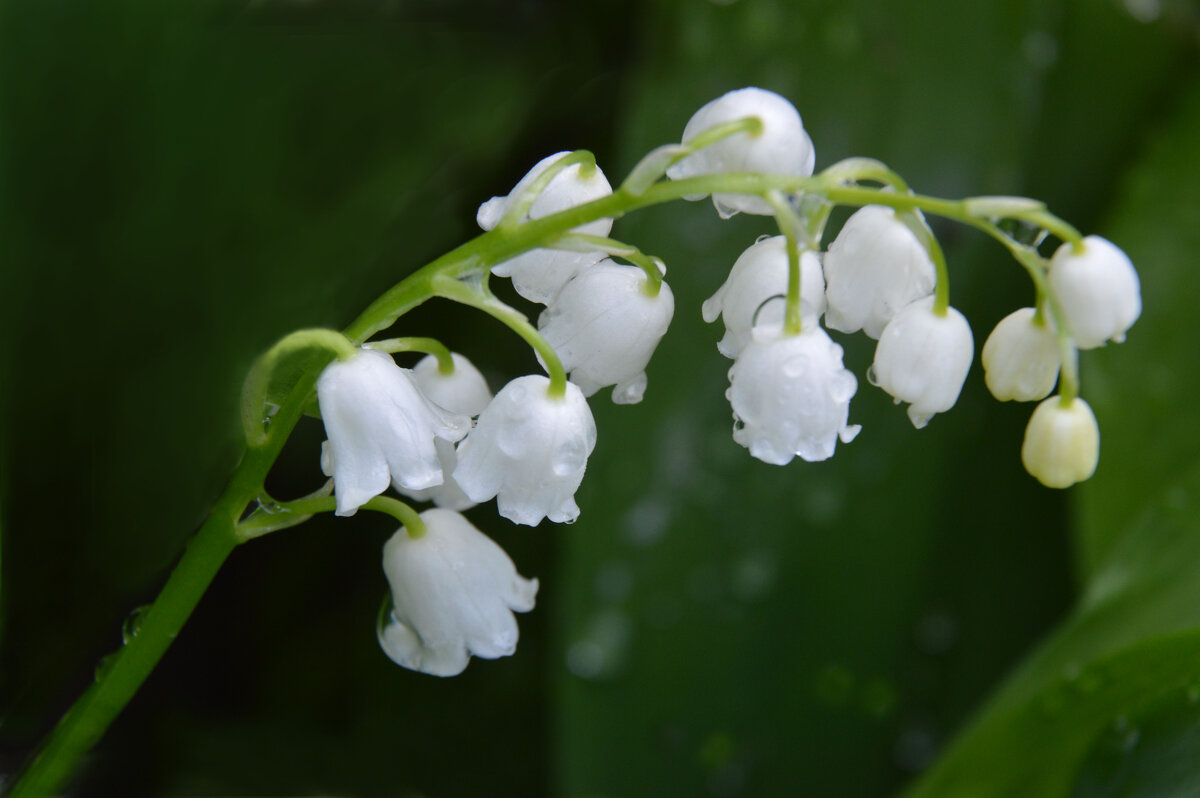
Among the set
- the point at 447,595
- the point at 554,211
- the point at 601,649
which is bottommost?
the point at 601,649

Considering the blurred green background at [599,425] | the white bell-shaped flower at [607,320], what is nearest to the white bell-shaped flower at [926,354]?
the white bell-shaped flower at [607,320]

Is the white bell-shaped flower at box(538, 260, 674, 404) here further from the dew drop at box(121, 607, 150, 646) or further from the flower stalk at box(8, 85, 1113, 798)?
the dew drop at box(121, 607, 150, 646)

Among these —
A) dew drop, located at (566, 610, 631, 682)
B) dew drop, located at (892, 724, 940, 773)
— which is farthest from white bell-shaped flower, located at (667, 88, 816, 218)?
dew drop, located at (892, 724, 940, 773)

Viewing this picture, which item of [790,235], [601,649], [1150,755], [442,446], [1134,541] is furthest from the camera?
[601,649]

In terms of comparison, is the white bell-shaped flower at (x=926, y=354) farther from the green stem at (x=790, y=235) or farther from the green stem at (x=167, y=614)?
the green stem at (x=167, y=614)

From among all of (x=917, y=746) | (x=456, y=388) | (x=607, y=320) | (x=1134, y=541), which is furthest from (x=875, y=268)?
(x=917, y=746)

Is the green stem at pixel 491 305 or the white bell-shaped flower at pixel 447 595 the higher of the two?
the green stem at pixel 491 305

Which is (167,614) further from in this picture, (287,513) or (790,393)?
(790,393)
